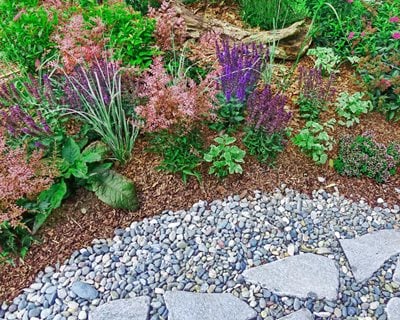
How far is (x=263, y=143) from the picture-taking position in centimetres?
261

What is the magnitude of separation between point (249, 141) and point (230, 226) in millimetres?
560

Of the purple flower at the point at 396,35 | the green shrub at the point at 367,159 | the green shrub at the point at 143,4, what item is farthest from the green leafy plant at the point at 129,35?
the purple flower at the point at 396,35

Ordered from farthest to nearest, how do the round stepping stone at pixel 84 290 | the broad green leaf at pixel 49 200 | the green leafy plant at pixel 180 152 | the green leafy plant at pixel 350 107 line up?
the green leafy plant at pixel 350 107, the green leafy plant at pixel 180 152, the broad green leaf at pixel 49 200, the round stepping stone at pixel 84 290

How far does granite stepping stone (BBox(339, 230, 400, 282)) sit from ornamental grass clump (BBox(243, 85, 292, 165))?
68 cm

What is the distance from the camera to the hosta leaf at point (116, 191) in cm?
240

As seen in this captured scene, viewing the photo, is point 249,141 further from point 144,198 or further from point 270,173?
point 144,198

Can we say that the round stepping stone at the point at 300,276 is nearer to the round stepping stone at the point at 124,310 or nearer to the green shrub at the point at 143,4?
the round stepping stone at the point at 124,310

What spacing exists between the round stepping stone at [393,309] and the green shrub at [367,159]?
866 millimetres

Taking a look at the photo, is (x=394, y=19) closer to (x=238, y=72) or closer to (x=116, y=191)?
(x=238, y=72)

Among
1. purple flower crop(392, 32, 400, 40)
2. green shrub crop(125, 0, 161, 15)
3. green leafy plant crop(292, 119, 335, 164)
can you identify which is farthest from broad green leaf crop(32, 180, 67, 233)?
purple flower crop(392, 32, 400, 40)

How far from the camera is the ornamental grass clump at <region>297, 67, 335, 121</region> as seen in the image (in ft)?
9.44

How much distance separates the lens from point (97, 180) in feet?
8.04

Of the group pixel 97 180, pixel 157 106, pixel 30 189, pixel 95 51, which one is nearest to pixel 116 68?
pixel 95 51

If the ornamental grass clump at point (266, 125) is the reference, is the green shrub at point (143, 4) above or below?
above
